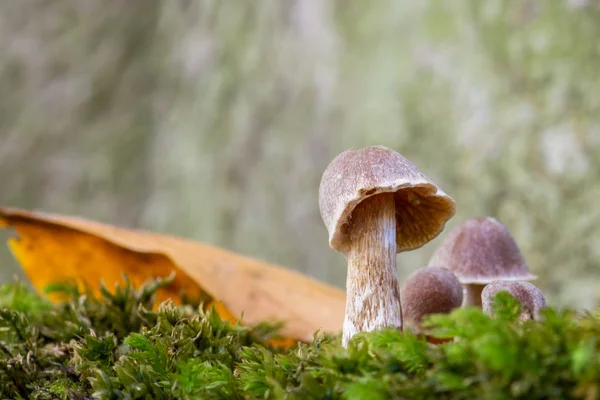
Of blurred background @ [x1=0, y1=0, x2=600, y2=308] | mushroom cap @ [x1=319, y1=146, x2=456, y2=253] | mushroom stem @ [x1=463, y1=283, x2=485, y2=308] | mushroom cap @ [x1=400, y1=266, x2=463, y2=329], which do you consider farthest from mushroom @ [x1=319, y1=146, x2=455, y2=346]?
blurred background @ [x1=0, y1=0, x2=600, y2=308]

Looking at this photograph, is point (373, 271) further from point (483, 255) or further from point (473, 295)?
point (473, 295)

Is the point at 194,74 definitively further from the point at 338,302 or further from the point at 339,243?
the point at 339,243

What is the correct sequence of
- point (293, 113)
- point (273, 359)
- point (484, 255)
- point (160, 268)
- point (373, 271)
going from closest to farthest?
1. point (273, 359)
2. point (373, 271)
3. point (484, 255)
4. point (160, 268)
5. point (293, 113)

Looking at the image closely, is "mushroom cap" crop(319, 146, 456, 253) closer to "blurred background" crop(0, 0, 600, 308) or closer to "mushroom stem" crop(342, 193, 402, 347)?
"mushroom stem" crop(342, 193, 402, 347)

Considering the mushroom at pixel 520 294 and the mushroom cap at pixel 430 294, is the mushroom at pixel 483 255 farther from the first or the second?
the mushroom at pixel 520 294

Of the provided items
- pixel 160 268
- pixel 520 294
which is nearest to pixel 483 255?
pixel 520 294

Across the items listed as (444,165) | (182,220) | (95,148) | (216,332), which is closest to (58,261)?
(216,332)

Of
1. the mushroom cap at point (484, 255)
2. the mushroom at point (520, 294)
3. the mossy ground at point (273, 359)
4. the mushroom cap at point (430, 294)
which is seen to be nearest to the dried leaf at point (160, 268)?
the mossy ground at point (273, 359)
